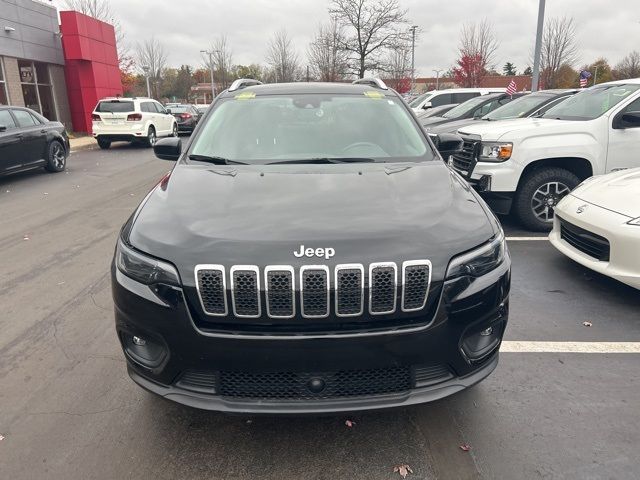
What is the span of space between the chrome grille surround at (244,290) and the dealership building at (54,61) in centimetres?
2100

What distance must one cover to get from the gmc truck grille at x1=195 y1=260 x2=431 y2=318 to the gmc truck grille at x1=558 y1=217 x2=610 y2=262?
2.88 m

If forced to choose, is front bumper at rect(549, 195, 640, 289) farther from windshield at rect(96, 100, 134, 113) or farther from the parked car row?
windshield at rect(96, 100, 134, 113)

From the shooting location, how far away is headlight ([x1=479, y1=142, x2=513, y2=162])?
610 cm

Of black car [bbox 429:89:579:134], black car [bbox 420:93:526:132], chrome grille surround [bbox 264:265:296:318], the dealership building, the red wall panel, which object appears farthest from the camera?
the red wall panel

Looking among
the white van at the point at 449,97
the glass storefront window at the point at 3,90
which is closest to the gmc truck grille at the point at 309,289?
the white van at the point at 449,97

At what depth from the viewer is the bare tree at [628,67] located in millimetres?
50081

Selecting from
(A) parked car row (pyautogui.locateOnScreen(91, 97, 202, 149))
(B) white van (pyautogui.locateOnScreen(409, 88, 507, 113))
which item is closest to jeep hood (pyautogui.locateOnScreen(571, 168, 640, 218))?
(B) white van (pyautogui.locateOnScreen(409, 88, 507, 113))

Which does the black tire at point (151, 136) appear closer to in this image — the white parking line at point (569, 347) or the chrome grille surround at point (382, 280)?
the white parking line at point (569, 347)

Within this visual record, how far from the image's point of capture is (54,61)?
21438mm

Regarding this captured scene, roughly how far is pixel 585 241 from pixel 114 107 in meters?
16.8

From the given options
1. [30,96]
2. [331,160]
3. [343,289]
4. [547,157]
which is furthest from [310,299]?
[30,96]

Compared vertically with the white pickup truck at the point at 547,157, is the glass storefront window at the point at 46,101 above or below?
above

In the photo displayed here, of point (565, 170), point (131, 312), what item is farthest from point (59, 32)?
point (131, 312)

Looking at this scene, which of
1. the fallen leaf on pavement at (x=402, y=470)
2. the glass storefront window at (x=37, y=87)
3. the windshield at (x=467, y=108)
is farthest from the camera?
the glass storefront window at (x=37, y=87)
